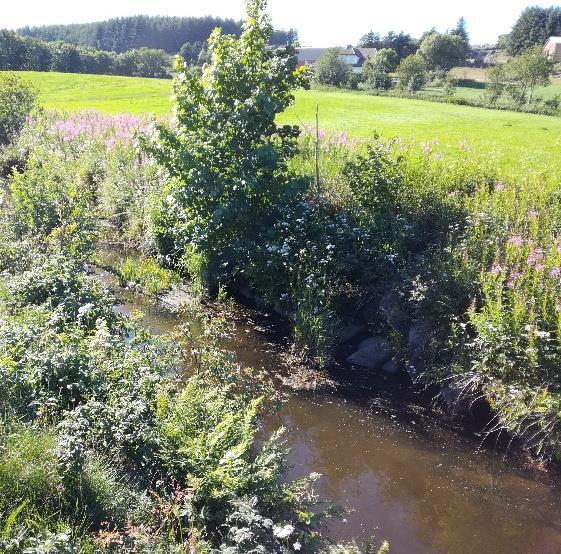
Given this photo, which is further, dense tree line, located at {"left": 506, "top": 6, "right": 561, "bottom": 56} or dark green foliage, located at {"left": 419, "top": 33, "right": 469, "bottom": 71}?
dense tree line, located at {"left": 506, "top": 6, "right": 561, "bottom": 56}

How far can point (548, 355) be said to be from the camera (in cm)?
643

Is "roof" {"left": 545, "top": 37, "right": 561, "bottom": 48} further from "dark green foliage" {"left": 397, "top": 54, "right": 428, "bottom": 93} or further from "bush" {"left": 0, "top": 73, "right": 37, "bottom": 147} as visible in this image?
"bush" {"left": 0, "top": 73, "right": 37, "bottom": 147}

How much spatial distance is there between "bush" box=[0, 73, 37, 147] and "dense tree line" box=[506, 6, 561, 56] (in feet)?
282

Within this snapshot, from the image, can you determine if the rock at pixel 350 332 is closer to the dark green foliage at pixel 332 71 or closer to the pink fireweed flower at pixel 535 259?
the pink fireweed flower at pixel 535 259

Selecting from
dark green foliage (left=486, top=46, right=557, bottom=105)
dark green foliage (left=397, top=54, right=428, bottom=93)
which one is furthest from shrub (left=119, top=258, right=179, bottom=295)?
dark green foliage (left=397, top=54, right=428, bottom=93)

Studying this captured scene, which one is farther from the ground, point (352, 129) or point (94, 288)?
point (352, 129)

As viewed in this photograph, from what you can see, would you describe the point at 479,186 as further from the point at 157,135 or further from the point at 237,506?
the point at 237,506

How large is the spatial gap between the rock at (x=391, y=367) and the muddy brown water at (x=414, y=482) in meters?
0.86

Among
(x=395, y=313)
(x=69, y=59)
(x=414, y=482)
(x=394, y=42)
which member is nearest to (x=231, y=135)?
(x=395, y=313)

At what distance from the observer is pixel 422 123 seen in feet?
71.1

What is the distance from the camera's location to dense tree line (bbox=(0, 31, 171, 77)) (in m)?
58.1

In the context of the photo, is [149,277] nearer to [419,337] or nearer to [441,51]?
[419,337]

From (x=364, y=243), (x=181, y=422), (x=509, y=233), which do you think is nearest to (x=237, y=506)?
(x=181, y=422)

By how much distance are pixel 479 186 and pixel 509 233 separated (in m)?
2.70
